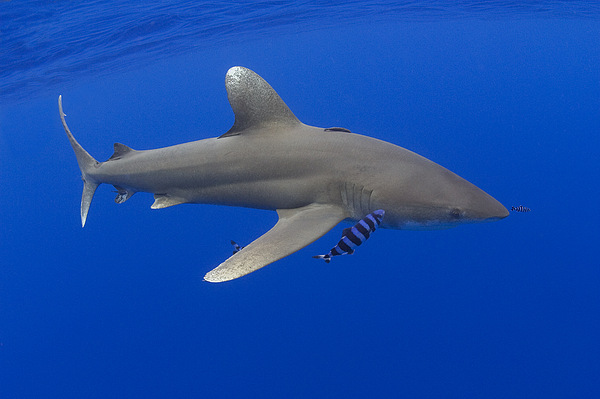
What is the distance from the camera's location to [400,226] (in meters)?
3.93

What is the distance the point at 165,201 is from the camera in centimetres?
506

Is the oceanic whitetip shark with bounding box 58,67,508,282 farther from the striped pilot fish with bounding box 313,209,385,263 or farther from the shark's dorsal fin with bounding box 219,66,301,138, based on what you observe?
the striped pilot fish with bounding box 313,209,385,263

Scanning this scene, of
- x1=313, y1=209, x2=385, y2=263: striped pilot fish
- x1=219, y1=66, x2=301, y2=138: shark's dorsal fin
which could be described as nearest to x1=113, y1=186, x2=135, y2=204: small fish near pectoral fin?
x1=219, y1=66, x2=301, y2=138: shark's dorsal fin

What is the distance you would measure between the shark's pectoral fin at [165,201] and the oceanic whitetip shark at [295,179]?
0.05 ft

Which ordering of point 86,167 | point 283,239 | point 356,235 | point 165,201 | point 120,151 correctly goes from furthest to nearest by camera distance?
point 86,167 < point 120,151 < point 165,201 < point 283,239 < point 356,235

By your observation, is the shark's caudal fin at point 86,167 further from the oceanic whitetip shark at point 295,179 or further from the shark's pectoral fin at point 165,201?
the shark's pectoral fin at point 165,201

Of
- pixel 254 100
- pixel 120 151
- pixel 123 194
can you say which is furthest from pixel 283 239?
pixel 120 151

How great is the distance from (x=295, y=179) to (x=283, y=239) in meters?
0.92

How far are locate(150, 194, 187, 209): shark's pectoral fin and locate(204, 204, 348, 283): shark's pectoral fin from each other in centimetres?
156

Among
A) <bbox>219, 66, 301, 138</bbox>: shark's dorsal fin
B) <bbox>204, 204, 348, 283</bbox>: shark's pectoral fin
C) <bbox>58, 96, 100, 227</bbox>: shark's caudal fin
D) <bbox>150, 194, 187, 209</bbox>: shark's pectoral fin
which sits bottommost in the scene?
<bbox>204, 204, 348, 283</bbox>: shark's pectoral fin

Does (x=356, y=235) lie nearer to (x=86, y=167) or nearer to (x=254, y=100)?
(x=254, y=100)

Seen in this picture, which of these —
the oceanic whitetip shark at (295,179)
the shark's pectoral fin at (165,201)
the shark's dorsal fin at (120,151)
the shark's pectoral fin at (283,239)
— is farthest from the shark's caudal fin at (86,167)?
the shark's pectoral fin at (283,239)

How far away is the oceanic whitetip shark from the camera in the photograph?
3543 mm

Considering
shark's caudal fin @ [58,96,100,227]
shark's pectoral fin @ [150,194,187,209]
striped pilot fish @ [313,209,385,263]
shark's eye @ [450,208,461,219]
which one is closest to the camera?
striped pilot fish @ [313,209,385,263]
